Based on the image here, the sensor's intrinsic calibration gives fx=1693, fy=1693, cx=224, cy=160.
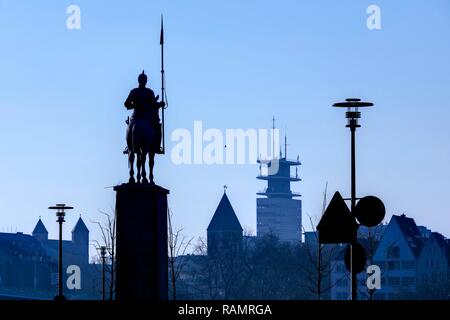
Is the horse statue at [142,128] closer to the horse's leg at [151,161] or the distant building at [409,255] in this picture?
the horse's leg at [151,161]

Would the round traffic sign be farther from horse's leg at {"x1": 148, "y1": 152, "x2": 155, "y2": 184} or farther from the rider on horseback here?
horse's leg at {"x1": 148, "y1": 152, "x2": 155, "y2": 184}

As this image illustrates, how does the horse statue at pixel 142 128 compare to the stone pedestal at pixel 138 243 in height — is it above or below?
above

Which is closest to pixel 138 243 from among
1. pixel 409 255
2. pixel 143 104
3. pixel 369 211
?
pixel 143 104

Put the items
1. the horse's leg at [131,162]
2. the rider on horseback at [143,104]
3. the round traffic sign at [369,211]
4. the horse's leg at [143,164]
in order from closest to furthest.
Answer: the round traffic sign at [369,211] < the rider on horseback at [143,104] < the horse's leg at [143,164] < the horse's leg at [131,162]

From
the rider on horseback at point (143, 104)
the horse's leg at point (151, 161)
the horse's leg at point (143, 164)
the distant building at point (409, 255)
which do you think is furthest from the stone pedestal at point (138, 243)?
the distant building at point (409, 255)

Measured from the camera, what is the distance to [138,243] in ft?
121

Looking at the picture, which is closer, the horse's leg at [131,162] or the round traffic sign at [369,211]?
the round traffic sign at [369,211]

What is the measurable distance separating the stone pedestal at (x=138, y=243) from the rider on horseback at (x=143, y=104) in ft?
3.88

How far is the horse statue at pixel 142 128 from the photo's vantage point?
120ft

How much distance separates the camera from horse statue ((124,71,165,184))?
36.7 metres

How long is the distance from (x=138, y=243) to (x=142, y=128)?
2500 mm
